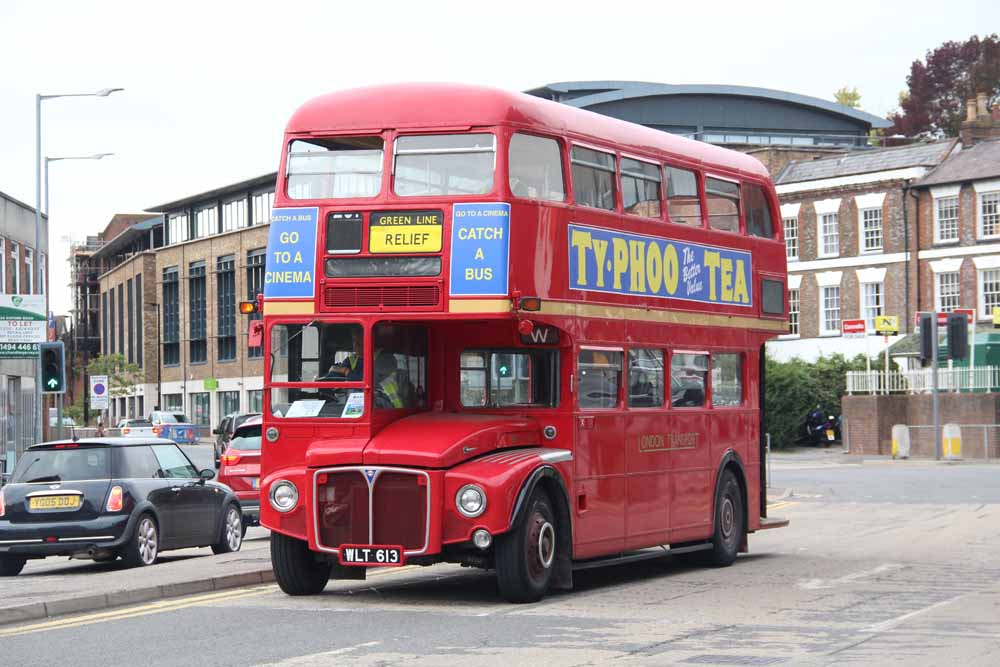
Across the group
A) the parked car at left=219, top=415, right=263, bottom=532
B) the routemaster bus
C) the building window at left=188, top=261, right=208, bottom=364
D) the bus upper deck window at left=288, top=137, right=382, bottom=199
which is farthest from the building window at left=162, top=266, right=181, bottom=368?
the bus upper deck window at left=288, top=137, right=382, bottom=199

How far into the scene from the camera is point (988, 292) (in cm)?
6212

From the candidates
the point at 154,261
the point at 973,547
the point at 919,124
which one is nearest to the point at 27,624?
the point at 973,547

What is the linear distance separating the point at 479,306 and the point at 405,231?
0.91 m

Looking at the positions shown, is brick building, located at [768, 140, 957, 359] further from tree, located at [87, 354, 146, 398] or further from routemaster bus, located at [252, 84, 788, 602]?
routemaster bus, located at [252, 84, 788, 602]

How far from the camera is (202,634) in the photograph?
12.2 m

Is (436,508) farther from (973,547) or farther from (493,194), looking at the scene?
(973,547)

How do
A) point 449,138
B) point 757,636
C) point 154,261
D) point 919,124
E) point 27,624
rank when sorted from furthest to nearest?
1. point 154,261
2. point 919,124
3. point 449,138
4. point 27,624
5. point 757,636

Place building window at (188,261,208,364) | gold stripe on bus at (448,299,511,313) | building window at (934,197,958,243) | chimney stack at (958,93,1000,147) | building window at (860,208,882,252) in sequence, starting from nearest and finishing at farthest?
gold stripe on bus at (448,299,511,313)
building window at (934,197,958,243)
building window at (860,208,882,252)
chimney stack at (958,93,1000,147)
building window at (188,261,208,364)

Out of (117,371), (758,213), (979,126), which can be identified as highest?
(979,126)

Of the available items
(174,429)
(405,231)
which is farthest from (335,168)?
(174,429)

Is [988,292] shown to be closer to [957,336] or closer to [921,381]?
[921,381]

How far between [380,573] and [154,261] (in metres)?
95.1

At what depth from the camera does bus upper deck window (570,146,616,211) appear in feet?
50.2

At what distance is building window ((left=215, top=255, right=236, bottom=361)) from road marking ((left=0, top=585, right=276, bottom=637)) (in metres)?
81.1
